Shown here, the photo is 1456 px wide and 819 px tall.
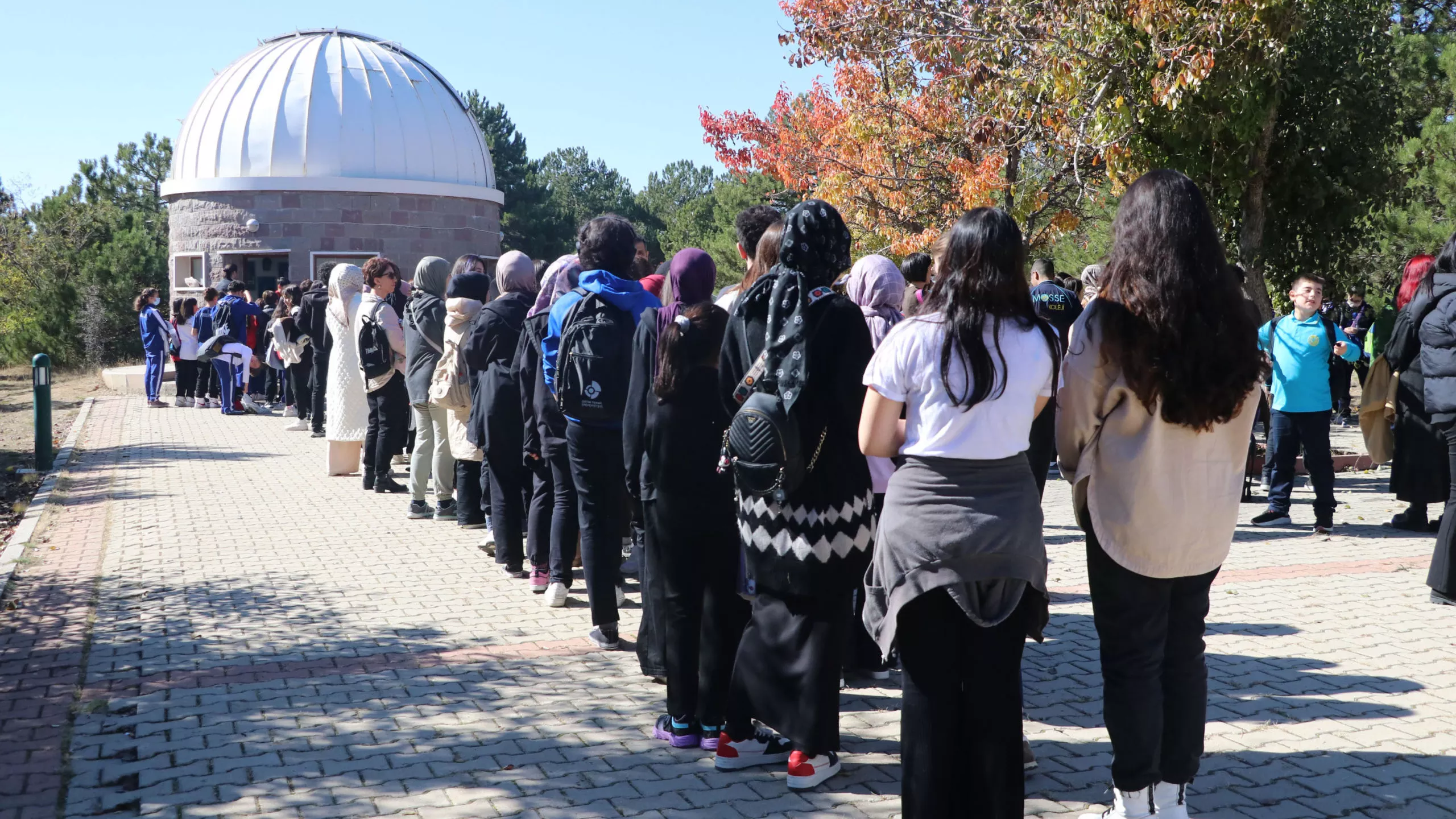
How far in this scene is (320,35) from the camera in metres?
29.7

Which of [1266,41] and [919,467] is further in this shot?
[1266,41]

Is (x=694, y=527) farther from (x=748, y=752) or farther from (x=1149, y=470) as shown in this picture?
(x=1149, y=470)

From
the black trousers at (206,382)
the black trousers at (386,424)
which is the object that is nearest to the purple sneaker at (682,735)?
the black trousers at (386,424)

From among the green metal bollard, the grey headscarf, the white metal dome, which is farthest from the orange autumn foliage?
the white metal dome

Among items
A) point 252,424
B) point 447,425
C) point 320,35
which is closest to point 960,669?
point 447,425

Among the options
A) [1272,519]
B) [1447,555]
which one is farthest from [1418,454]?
[1447,555]

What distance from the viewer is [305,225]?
25531 mm

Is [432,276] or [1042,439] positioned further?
[432,276]

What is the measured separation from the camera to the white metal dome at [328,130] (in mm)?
26000

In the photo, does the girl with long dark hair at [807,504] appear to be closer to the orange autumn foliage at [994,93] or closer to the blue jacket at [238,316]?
the orange autumn foliage at [994,93]

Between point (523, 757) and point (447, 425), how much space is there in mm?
4878

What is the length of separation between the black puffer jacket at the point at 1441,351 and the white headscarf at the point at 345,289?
26.1ft

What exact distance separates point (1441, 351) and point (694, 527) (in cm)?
454

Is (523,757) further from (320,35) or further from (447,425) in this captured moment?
(320,35)
